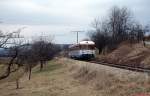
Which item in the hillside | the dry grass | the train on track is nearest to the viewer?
the dry grass

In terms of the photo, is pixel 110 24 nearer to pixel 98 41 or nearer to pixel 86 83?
pixel 98 41

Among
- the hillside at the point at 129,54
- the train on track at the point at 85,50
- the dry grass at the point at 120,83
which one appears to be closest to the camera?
the dry grass at the point at 120,83

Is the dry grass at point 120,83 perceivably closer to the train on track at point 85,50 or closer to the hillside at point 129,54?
the hillside at point 129,54

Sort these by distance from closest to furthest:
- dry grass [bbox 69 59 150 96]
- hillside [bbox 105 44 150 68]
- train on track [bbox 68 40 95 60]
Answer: dry grass [bbox 69 59 150 96] < hillside [bbox 105 44 150 68] < train on track [bbox 68 40 95 60]

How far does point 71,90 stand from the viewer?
2844 cm

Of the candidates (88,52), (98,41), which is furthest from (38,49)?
(98,41)

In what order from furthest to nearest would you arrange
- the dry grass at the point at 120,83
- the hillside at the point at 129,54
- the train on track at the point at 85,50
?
the train on track at the point at 85,50, the hillside at the point at 129,54, the dry grass at the point at 120,83

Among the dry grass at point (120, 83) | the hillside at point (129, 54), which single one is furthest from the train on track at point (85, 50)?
the dry grass at point (120, 83)

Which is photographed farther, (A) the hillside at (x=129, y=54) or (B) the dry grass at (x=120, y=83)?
(A) the hillside at (x=129, y=54)

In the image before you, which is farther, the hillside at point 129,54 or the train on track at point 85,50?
the train on track at point 85,50

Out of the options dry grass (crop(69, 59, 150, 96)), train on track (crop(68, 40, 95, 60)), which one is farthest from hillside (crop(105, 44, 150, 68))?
dry grass (crop(69, 59, 150, 96))

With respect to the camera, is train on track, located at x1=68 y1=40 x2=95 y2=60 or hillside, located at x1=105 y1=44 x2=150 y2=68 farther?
train on track, located at x1=68 y1=40 x2=95 y2=60

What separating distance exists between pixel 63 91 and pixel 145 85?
30.1 ft

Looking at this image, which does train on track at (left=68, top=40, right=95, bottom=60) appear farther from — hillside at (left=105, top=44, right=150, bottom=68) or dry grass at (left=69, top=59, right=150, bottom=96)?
dry grass at (left=69, top=59, right=150, bottom=96)
